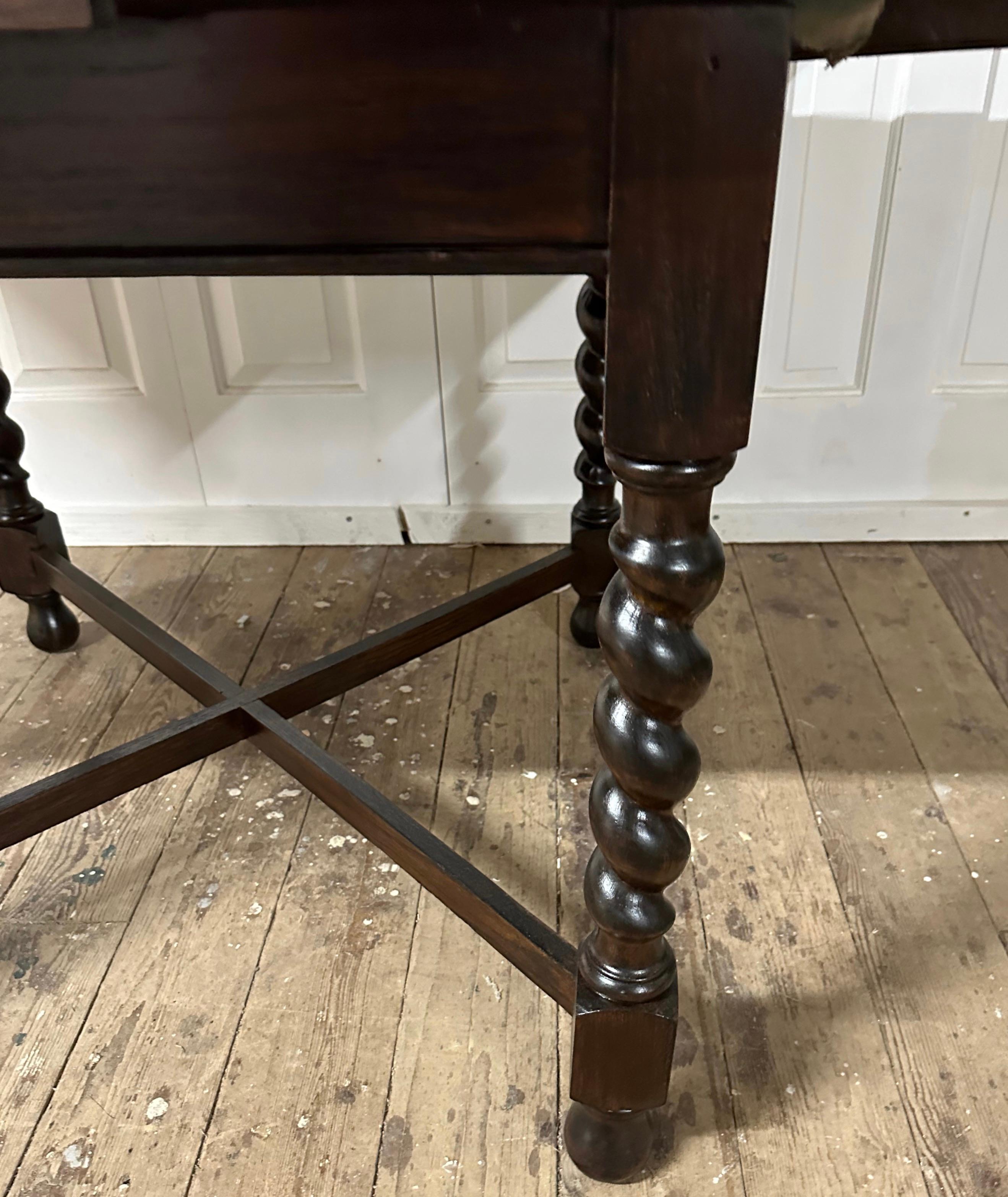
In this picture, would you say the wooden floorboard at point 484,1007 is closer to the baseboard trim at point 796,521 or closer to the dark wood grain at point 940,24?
the baseboard trim at point 796,521

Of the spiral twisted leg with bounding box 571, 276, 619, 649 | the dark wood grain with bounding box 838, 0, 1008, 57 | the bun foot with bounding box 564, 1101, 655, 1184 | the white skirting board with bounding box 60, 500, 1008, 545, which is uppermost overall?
the dark wood grain with bounding box 838, 0, 1008, 57

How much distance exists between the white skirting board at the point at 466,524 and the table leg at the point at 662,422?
90cm

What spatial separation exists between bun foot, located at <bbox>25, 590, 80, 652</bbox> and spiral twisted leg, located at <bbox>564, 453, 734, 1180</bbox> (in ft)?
2.82

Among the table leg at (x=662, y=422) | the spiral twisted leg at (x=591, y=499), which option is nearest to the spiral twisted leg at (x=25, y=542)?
the spiral twisted leg at (x=591, y=499)

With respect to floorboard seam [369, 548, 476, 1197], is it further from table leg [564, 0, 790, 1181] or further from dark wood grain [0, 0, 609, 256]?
dark wood grain [0, 0, 609, 256]

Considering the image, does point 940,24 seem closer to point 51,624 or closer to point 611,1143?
point 611,1143

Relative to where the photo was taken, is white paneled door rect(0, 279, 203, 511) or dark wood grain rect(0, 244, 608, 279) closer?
dark wood grain rect(0, 244, 608, 279)

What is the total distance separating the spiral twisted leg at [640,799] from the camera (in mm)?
461

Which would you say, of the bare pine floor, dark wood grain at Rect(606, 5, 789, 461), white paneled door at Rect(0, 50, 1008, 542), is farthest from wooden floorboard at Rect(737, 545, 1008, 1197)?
dark wood grain at Rect(606, 5, 789, 461)

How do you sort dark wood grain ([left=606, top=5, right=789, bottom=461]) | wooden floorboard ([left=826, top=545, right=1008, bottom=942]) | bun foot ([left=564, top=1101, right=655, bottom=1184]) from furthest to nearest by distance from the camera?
wooden floorboard ([left=826, top=545, right=1008, bottom=942]), bun foot ([left=564, top=1101, right=655, bottom=1184]), dark wood grain ([left=606, top=5, right=789, bottom=461])

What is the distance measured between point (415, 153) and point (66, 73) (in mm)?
154

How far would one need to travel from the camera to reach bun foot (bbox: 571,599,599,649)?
1.13m

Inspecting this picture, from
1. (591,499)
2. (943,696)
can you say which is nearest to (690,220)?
(591,499)

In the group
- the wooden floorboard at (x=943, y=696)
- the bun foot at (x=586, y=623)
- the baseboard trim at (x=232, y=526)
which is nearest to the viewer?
the wooden floorboard at (x=943, y=696)
